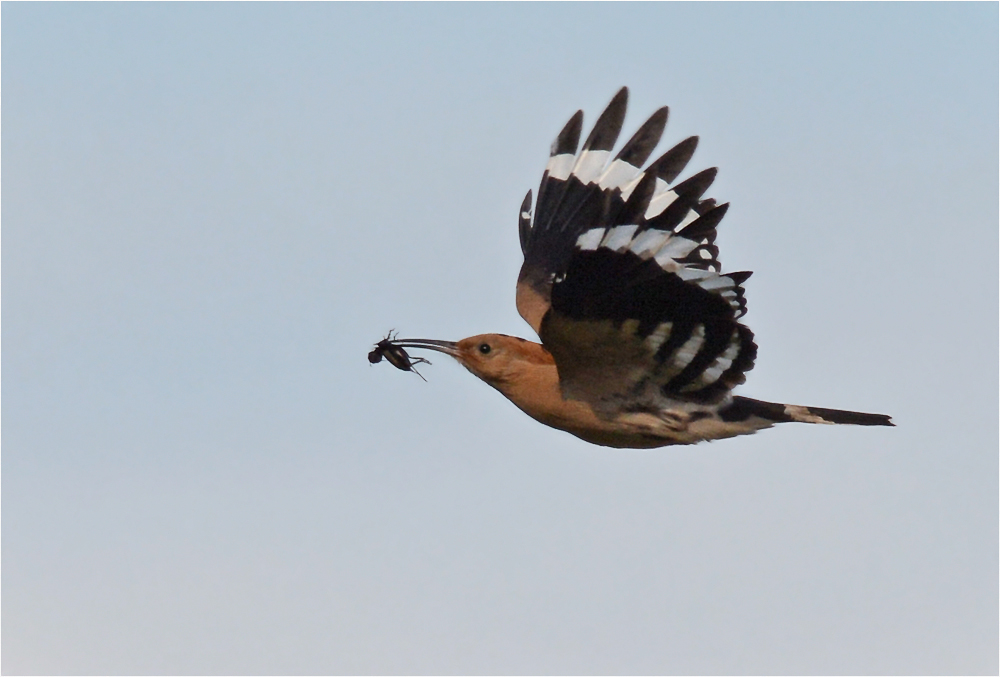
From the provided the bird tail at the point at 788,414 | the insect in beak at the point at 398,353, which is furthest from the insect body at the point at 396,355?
the bird tail at the point at 788,414

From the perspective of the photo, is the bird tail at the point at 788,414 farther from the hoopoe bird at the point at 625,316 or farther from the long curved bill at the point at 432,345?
the long curved bill at the point at 432,345

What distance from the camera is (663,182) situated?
6.56m

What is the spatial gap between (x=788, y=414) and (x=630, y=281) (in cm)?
119

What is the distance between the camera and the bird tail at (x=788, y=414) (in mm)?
6500

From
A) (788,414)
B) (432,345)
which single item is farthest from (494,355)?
(788,414)

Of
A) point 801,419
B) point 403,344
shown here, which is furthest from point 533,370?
point 801,419

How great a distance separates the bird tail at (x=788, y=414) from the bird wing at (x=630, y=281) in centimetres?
13

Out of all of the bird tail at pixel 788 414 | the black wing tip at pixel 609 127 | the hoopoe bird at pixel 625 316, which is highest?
the black wing tip at pixel 609 127

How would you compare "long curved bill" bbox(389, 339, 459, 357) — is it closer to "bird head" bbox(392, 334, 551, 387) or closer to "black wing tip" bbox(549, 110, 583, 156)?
"bird head" bbox(392, 334, 551, 387)

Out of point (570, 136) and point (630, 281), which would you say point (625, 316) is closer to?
point (630, 281)

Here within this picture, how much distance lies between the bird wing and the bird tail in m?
0.13

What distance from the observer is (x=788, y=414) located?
21.6 ft

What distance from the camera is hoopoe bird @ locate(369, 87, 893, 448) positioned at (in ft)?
19.2

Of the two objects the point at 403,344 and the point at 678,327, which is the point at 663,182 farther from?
the point at 403,344
